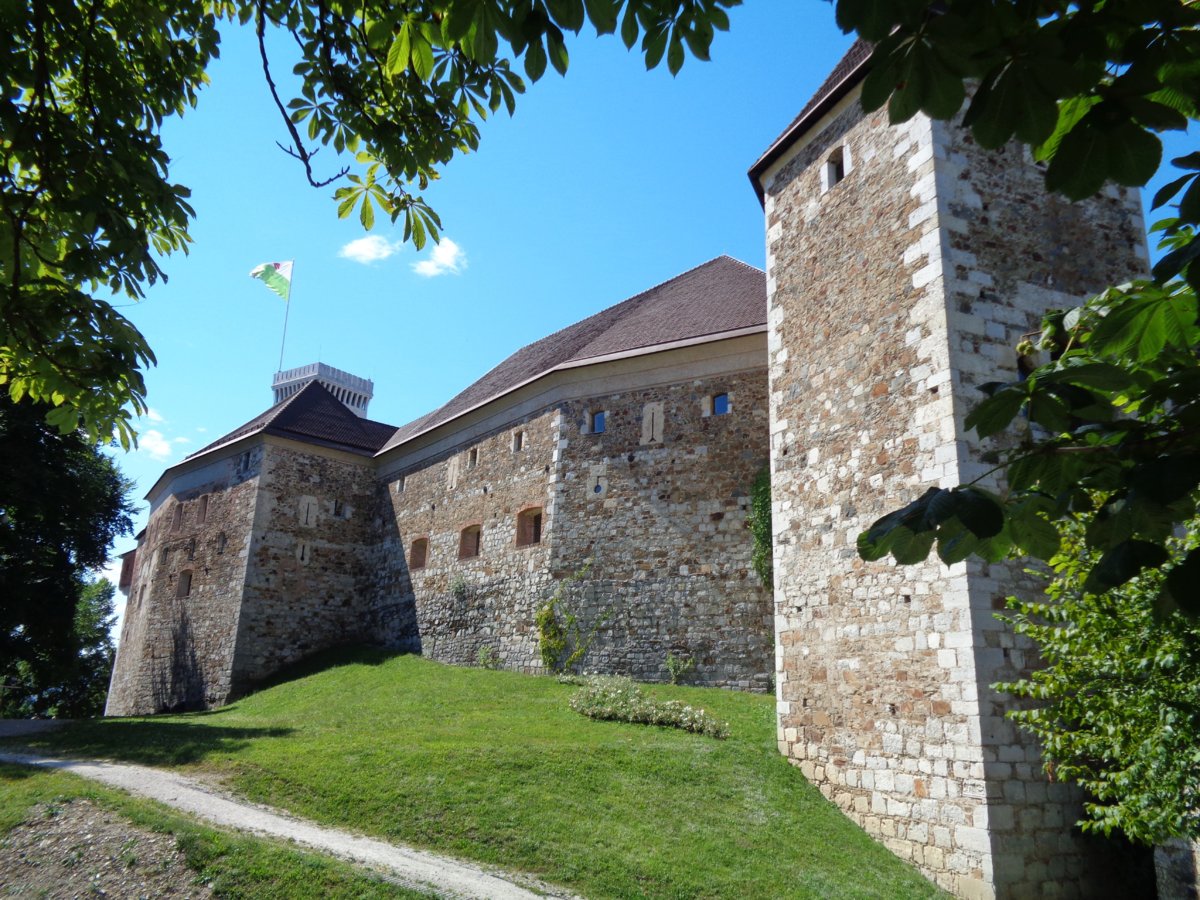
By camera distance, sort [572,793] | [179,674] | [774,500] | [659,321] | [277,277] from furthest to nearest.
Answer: [277,277], [179,674], [659,321], [774,500], [572,793]

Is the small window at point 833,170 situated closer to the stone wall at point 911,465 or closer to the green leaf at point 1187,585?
the stone wall at point 911,465

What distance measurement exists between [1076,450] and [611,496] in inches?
616

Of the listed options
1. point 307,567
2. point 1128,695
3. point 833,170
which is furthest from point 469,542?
point 1128,695

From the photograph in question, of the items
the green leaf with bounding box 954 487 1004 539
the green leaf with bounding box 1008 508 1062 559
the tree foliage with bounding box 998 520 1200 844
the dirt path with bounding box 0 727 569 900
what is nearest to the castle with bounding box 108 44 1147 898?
the tree foliage with bounding box 998 520 1200 844

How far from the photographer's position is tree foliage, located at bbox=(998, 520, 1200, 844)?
20.5 feet

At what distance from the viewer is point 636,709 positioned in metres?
13.3

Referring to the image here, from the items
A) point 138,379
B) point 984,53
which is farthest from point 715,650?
point 984,53

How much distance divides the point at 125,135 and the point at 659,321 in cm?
1604

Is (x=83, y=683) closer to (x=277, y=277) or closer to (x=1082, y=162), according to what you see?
(x=277, y=277)

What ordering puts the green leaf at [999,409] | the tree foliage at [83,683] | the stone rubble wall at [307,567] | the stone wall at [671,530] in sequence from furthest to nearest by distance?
the tree foliage at [83,683]
the stone rubble wall at [307,567]
the stone wall at [671,530]
the green leaf at [999,409]

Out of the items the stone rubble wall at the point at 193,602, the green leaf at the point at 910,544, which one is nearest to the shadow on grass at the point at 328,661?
the stone rubble wall at the point at 193,602

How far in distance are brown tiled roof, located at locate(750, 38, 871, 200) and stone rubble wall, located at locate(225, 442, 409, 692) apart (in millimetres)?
15395

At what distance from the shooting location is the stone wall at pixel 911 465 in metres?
8.73

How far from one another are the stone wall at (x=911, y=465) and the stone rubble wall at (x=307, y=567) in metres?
14.7
